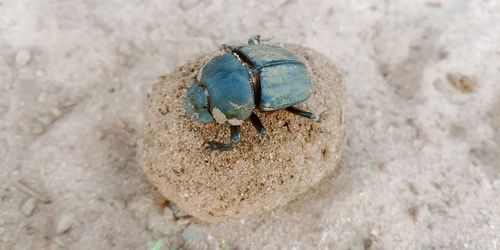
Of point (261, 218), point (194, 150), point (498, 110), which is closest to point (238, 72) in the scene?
point (194, 150)

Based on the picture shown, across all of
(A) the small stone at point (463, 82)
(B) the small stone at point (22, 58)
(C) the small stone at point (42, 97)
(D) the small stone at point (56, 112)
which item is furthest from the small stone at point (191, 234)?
(A) the small stone at point (463, 82)

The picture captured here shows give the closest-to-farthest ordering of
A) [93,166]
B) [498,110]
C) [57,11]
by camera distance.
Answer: [93,166]
[498,110]
[57,11]

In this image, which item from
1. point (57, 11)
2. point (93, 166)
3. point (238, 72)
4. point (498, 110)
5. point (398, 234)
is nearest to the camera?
point (238, 72)

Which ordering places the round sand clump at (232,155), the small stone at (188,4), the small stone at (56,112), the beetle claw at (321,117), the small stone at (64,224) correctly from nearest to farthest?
the round sand clump at (232,155) < the beetle claw at (321,117) < the small stone at (64,224) < the small stone at (56,112) < the small stone at (188,4)

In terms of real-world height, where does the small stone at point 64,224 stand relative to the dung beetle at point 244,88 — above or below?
below

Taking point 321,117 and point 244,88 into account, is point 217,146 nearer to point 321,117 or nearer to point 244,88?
point 244,88

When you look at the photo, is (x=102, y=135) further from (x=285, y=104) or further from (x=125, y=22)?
(x=285, y=104)

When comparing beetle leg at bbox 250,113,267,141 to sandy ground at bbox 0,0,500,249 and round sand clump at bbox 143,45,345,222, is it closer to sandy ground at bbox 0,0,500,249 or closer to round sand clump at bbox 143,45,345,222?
round sand clump at bbox 143,45,345,222

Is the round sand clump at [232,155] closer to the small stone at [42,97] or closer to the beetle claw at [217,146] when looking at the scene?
the beetle claw at [217,146]
